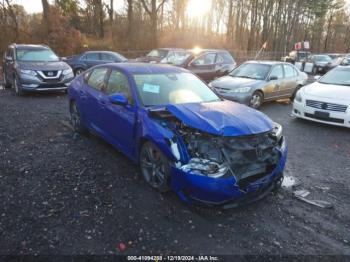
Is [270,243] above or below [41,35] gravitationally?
below

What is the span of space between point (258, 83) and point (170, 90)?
207 inches

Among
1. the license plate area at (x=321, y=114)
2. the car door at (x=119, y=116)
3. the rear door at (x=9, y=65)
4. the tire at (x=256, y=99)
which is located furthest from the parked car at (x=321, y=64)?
the car door at (x=119, y=116)

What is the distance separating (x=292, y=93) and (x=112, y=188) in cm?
867

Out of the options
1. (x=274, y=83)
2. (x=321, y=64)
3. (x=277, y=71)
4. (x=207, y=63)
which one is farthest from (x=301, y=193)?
(x=321, y=64)

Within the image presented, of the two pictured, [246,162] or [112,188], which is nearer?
[246,162]

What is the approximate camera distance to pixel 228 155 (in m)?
3.23

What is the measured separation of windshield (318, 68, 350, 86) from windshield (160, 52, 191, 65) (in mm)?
6084

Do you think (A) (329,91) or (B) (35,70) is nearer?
(A) (329,91)

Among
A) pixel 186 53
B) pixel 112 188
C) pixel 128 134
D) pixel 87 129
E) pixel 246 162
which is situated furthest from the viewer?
pixel 186 53

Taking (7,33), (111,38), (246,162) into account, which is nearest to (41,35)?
(7,33)

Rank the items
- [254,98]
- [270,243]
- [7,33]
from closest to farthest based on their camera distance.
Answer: [270,243]
[254,98]
[7,33]

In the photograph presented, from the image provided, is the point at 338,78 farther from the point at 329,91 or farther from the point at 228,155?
the point at 228,155

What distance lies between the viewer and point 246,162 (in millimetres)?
3285

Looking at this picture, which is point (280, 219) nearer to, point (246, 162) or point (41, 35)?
point (246, 162)
